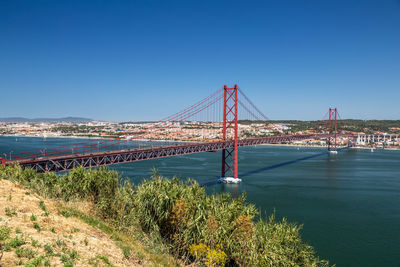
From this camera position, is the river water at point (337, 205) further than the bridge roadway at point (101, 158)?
No

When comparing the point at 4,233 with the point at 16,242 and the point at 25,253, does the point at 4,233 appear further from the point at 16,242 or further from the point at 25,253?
the point at 25,253

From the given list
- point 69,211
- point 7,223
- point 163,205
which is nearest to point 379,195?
point 163,205

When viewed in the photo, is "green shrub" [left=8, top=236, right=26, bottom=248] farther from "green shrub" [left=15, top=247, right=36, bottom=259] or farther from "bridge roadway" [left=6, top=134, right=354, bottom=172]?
"bridge roadway" [left=6, top=134, right=354, bottom=172]

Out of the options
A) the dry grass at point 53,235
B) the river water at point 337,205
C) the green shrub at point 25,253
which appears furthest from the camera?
the river water at point 337,205

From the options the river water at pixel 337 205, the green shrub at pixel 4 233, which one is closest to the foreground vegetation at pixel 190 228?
the river water at pixel 337 205

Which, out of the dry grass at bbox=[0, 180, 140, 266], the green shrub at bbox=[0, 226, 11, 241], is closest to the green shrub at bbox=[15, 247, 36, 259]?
the dry grass at bbox=[0, 180, 140, 266]

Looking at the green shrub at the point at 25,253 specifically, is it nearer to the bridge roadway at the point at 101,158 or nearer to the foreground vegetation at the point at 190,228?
the foreground vegetation at the point at 190,228
